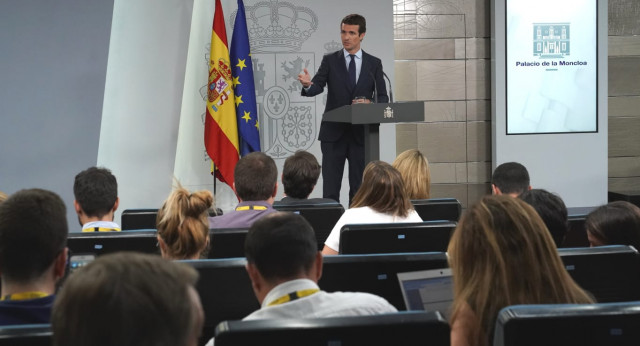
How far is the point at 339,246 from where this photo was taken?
3.40m

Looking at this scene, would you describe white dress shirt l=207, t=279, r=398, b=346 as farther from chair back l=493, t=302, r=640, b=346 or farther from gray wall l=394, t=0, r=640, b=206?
gray wall l=394, t=0, r=640, b=206

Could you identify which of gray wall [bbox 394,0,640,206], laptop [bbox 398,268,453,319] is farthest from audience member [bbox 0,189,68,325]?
gray wall [bbox 394,0,640,206]

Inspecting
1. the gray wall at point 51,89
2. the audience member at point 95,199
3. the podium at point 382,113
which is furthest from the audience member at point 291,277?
the gray wall at point 51,89

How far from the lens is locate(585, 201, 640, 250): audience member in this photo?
3000 mm

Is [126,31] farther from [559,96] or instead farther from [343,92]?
[559,96]

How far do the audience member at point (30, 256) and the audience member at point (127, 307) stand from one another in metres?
0.88

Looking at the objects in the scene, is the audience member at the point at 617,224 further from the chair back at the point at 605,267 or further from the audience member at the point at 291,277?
the audience member at the point at 291,277

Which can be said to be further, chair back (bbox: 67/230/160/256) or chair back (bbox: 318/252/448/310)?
chair back (bbox: 67/230/160/256)

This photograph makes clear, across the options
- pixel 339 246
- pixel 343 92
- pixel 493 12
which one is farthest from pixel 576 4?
pixel 339 246

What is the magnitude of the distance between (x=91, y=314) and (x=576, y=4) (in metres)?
8.17

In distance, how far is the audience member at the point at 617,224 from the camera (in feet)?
9.84

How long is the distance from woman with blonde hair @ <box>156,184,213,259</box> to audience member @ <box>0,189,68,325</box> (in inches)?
34.2

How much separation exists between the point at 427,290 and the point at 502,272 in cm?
45

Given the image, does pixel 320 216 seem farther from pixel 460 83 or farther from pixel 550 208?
pixel 460 83
